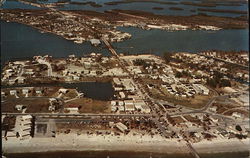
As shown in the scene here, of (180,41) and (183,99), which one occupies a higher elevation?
(180,41)

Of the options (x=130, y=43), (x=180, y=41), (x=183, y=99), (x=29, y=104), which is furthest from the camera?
(x=180, y=41)

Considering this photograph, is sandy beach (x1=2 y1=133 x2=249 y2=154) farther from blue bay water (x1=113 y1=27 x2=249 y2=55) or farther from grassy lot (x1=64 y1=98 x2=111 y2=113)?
blue bay water (x1=113 y1=27 x2=249 y2=55)

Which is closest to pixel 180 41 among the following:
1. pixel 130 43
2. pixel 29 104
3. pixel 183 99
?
pixel 130 43

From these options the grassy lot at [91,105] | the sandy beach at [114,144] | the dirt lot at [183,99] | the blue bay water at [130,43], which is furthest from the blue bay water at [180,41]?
the sandy beach at [114,144]

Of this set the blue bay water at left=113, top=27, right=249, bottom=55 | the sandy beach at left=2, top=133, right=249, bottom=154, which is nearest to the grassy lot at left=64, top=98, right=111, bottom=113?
the sandy beach at left=2, top=133, right=249, bottom=154

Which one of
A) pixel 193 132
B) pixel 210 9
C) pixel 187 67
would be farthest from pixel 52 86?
pixel 210 9

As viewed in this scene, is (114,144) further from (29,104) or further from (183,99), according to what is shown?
(183,99)
